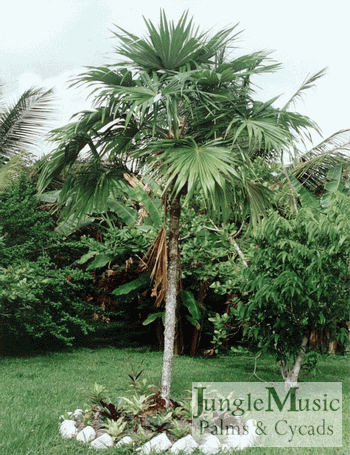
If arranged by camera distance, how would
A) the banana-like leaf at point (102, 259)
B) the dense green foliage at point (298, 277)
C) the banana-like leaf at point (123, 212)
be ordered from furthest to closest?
the banana-like leaf at point (102, 259)
the banana-like leaf at point (123, 212)
the dense green foliage at point (298, 277)

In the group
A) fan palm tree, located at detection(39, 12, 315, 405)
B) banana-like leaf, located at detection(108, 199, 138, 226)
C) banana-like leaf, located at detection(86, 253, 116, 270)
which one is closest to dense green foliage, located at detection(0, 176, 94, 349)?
banana-like leaf, located at detection(86, 253, 116, 270)

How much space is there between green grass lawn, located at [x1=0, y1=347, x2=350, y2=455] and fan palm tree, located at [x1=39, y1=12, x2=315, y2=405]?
132cm

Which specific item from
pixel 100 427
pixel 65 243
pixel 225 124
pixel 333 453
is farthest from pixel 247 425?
pixel 65 243

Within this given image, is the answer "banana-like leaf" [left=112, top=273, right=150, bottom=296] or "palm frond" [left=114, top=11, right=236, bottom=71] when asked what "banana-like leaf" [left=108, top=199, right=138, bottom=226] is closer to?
"banana-like leaf" [left=112, top=273, right=150, bottom=296]

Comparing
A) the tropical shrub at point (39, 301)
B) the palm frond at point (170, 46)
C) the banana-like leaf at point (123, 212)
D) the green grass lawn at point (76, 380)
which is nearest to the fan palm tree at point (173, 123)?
the palm frond at point (170, 46)

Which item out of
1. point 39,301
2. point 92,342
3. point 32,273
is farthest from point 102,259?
point 92,342

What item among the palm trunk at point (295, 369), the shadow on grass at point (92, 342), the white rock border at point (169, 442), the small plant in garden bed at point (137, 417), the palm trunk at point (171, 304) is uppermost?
the palm trunk at point (171, 304)

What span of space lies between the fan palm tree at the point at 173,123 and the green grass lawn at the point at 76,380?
1.32 metres

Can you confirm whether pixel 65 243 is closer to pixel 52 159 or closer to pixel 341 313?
pixel 52 159

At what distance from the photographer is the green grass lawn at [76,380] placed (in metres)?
4.78

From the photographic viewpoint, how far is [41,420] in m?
5.41

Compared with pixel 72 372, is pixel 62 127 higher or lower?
higher

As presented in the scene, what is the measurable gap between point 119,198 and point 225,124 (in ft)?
19.2

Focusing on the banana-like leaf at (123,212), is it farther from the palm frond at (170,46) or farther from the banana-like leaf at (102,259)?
the palm frond at (170,46)
